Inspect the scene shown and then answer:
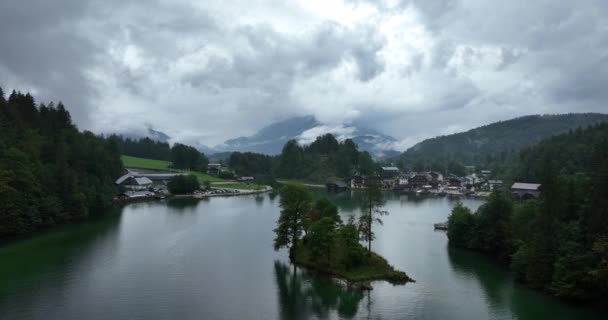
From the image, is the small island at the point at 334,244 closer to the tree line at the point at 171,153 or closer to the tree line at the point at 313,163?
the tree line at the point at 313,163

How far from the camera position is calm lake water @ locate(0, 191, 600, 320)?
1633 centimetres

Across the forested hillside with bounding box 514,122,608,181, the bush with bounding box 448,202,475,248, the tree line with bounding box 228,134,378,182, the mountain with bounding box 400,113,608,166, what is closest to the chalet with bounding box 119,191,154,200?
the tree line with bounding box 228,134,378,182

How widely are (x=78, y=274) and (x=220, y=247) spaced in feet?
27.6

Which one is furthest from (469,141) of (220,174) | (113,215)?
(113,215)

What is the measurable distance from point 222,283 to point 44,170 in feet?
77.2

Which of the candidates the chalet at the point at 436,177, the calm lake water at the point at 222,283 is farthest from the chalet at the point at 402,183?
the calm lake water at the point at 222,283

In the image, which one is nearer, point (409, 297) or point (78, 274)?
point (409, 297)

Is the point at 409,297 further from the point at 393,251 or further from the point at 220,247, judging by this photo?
the point at 220,247

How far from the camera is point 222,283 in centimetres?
1969

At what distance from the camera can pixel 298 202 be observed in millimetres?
23469

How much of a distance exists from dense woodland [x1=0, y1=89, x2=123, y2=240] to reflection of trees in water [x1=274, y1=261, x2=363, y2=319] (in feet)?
66.0

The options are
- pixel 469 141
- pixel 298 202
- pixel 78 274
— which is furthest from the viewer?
pixel 469 141

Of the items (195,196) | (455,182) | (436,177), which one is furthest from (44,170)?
(436,177)

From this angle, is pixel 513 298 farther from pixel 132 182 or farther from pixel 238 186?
pixel 238 186
